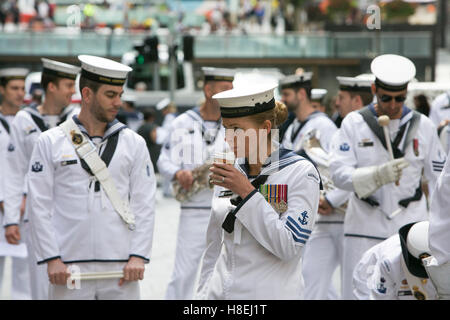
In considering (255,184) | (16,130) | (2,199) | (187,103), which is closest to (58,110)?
(16,130)

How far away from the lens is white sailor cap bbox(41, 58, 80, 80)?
7.53 m

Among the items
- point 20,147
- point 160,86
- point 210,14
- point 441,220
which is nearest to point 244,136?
point 441,220

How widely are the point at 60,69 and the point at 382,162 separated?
2.83 metres

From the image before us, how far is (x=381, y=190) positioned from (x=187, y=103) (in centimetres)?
1917

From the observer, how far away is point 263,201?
439 centimetres

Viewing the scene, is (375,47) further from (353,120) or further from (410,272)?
(410,272)

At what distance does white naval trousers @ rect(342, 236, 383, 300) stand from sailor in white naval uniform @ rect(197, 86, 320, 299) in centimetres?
284

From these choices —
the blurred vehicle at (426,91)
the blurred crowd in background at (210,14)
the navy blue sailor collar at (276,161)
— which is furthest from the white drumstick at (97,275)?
the blurred crowd in background at (210,14)

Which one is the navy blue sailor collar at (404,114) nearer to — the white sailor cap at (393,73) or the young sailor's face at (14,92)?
the white sailor cap at (393,73)

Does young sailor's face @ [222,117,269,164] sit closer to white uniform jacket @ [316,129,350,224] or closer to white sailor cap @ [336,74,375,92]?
white uniform jacket @ [316,129,350,224]

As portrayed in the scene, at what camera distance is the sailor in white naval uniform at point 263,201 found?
443 centimetres

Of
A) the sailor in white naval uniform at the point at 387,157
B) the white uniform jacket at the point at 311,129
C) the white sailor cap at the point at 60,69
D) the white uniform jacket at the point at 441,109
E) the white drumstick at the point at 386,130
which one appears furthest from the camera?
the white uniform jacket at the point at 441,109

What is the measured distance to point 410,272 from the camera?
5.11 metres

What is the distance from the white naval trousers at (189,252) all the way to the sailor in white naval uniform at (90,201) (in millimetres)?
2677
